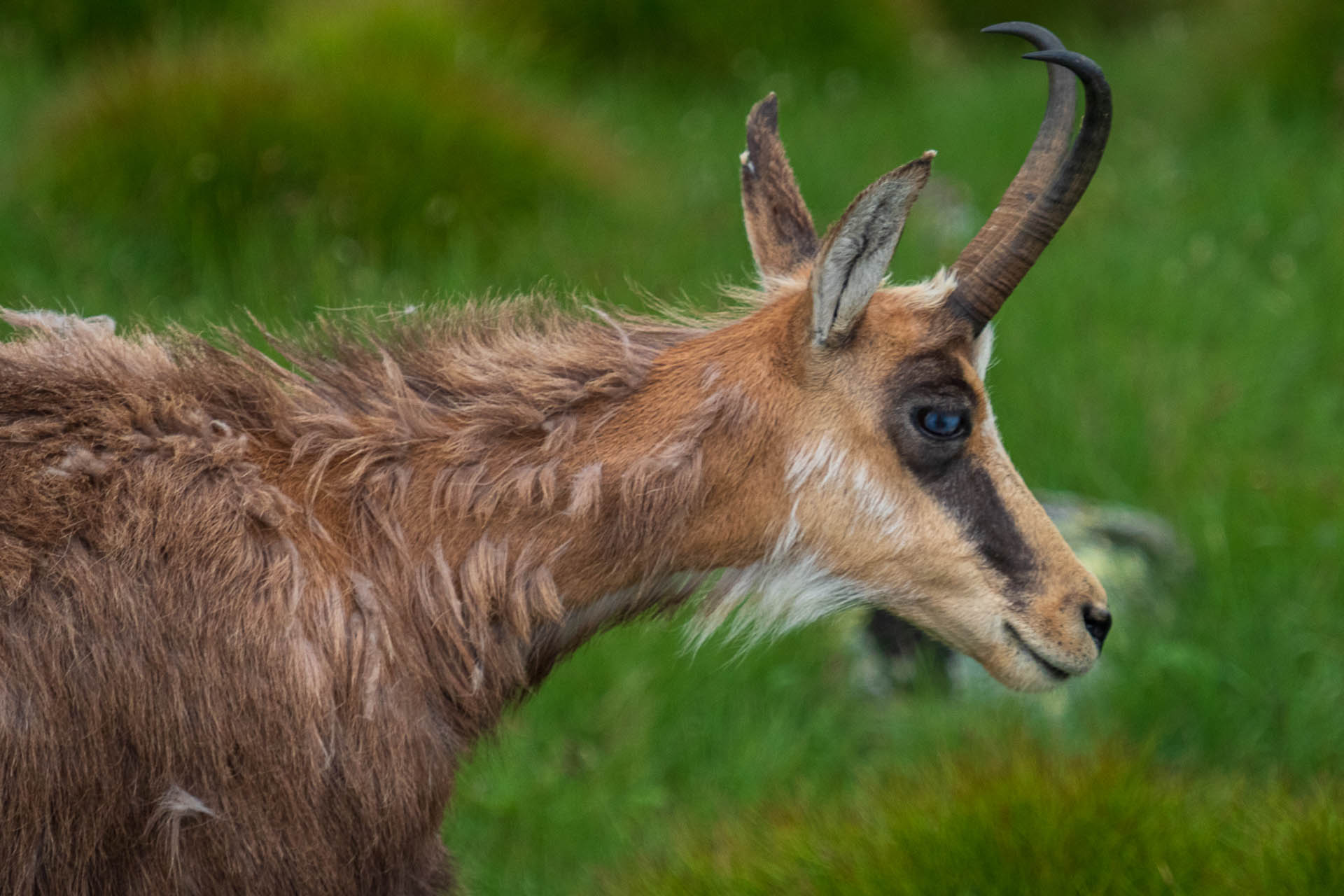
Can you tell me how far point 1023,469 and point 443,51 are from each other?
13.7 ft

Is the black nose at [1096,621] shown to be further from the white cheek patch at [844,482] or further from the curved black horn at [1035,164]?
the curved black horn at [1035,164]

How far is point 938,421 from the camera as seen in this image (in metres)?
2.97

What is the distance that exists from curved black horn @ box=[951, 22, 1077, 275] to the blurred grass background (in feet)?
3.11

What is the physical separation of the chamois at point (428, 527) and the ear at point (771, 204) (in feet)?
0.10

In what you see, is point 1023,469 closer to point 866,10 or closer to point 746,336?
point 746,336

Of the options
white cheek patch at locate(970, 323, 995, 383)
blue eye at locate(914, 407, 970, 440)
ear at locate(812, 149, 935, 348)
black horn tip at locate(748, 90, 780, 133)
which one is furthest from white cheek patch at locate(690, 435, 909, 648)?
black horn tip at locate(748, 90, 780, 133)

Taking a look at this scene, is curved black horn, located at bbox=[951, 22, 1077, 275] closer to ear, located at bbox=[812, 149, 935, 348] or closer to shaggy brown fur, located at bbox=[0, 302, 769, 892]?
ear, located at bbox=[812, 149, 935, 348]

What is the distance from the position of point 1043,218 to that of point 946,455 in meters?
0.55

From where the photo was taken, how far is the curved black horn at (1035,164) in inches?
118

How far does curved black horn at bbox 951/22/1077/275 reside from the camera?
301cm

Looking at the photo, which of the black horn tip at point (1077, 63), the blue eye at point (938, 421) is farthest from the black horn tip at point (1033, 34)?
the blue eye at point (938, 421)

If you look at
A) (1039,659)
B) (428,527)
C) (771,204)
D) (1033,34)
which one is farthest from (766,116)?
(1039,659)

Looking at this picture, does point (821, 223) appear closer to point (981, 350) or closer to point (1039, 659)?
point (981, 350)

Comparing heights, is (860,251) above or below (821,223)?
above
